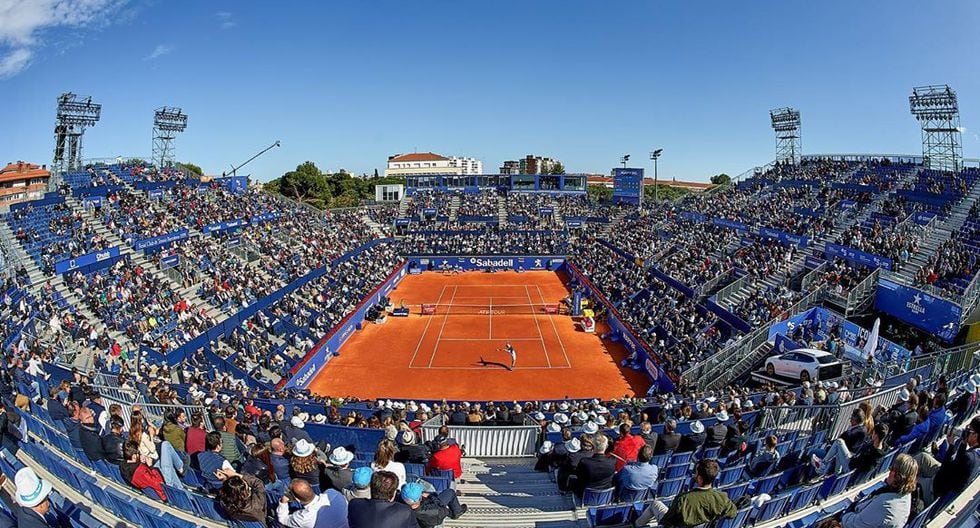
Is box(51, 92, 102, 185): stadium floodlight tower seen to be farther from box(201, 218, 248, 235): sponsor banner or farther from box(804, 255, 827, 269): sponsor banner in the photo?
box(804, 255, 827, 269): sponsor banner

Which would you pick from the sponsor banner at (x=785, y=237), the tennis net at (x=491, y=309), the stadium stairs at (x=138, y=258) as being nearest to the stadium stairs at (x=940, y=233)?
the sponsor banner at (x=785, y=237)

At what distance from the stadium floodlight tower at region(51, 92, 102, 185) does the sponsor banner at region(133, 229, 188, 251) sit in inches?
667

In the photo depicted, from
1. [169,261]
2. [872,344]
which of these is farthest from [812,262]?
[169,261]

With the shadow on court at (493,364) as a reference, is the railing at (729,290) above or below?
above

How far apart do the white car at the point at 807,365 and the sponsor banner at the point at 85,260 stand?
112 feet

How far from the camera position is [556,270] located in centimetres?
5438

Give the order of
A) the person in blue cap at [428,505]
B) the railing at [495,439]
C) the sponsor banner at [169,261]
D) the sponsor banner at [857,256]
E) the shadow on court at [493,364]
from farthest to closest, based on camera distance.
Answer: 1. the sponsor banner at [169,261]
2. the shadow on court at [493,364]
3. the sponsor banner at [857,256]
4. the railing at [495,439]
5. the person in blue cap at [428,505]

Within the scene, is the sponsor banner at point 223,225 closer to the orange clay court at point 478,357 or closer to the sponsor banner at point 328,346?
the sponsor banner at point 328,346

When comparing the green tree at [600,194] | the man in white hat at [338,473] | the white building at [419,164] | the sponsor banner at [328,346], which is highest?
the white building at [419,164]

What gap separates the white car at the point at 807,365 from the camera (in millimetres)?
18297

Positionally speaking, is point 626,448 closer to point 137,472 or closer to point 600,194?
point 137,472

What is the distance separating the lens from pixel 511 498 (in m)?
8.84

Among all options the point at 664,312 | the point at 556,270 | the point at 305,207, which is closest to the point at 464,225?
the point at 556,270

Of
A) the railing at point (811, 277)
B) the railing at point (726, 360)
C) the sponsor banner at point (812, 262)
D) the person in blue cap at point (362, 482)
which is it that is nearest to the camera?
the person in blue cap at point (362, 482)
